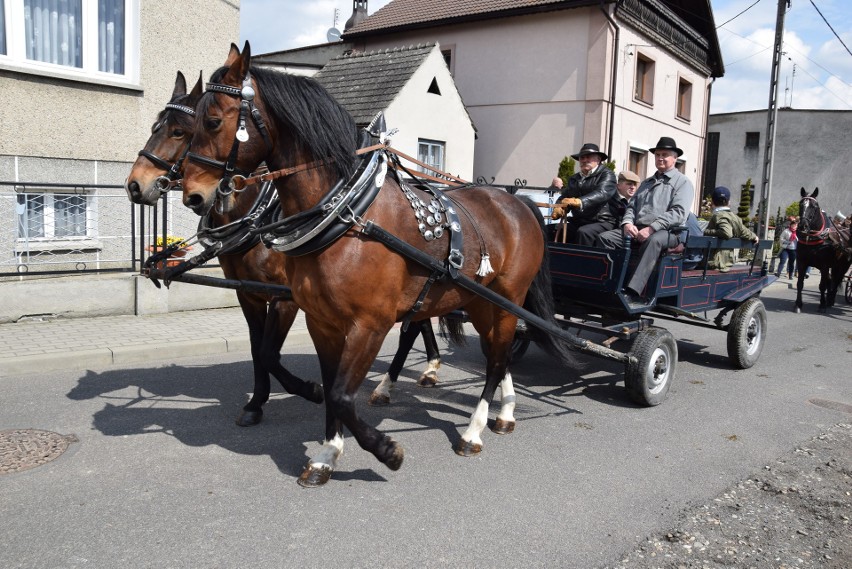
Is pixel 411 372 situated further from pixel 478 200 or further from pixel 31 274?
pixel 31 274

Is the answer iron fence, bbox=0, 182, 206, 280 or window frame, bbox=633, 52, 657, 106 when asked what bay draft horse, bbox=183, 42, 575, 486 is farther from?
window frame, bbox=633, 52, 657, 106

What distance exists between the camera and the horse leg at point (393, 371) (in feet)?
16.6

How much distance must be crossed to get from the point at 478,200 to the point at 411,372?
2302 mm

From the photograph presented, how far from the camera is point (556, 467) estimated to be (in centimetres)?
391

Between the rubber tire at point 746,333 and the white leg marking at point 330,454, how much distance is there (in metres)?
4.48

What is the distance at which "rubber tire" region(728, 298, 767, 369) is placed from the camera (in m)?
6.41

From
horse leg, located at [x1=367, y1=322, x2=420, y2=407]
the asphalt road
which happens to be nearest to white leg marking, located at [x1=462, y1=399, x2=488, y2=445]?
the asphalt road

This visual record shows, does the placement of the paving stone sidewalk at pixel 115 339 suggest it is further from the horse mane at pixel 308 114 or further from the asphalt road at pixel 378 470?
the horse mane at pixel 308 114

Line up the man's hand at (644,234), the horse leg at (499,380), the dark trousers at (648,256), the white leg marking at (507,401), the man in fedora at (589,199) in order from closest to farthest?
the horse leg at (499,380), the white leg marking at (507,401), the dark trousers at (648,256), the man's hand at (644,234), the man in fedora at (589,199)

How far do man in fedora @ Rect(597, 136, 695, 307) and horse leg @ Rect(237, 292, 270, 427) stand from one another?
2869 millimetres

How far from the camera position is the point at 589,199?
5797 mm

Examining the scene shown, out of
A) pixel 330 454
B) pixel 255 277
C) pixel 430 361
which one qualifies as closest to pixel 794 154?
pixel 430 361

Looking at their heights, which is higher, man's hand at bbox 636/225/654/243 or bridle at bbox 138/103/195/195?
bridle at bbox 138/103/195/195

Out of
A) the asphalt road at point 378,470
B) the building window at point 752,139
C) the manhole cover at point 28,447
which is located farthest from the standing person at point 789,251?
the building window at point 752,139
